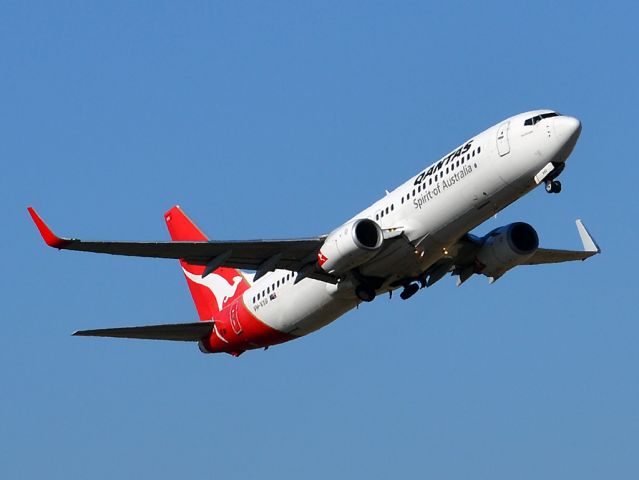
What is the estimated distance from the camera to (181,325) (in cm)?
5662

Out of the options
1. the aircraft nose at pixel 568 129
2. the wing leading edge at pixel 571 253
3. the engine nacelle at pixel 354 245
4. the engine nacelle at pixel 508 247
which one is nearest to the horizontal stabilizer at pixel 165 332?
the engine nacelle at pixel 354 245

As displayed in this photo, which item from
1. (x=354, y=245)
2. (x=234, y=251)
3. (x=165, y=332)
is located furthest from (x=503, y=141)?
(x=165, y=332)

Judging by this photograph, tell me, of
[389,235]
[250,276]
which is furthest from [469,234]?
[250,276]

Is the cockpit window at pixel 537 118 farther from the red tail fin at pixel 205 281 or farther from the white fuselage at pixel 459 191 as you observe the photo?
the red tail fin at pixel 205 281

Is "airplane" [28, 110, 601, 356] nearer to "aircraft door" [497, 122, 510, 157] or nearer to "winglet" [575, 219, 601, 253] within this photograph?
"aircraft door" [497, 122, 510, 157]

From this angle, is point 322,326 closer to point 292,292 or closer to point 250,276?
point 292,292

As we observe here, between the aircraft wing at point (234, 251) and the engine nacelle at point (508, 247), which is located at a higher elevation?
the aircraft wing at point (234, 251)

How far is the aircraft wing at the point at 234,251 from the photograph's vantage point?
4822cm

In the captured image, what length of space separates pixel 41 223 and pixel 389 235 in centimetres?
1153

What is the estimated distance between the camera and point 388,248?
48688 mm

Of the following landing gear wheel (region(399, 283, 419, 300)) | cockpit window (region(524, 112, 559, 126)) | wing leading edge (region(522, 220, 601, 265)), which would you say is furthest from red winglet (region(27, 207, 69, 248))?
wing leading edge (region(522, 220, 601, 265))

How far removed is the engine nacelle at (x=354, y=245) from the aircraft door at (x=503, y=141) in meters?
4.94

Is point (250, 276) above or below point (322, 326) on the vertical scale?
above

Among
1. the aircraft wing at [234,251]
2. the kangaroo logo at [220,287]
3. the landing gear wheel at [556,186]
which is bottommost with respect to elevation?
the landing gear wheel at [556,186]
